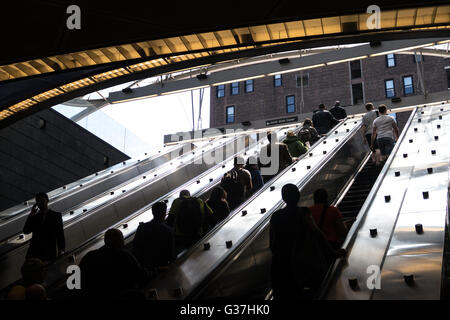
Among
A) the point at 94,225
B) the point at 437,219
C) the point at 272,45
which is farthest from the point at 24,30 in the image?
the point at 94,225

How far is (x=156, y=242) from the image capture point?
6.90m

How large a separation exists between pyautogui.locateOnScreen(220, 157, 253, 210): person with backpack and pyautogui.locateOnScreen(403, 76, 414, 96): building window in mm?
37980

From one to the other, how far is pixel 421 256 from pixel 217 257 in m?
2.83

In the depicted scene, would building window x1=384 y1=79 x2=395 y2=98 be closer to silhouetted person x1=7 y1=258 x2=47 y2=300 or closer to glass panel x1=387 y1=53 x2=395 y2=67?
glass panel x1=387 y1=53 x2=395 y2=67

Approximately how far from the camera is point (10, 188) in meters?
14.7

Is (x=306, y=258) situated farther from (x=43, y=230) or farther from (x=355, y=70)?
(x=355, y=70)

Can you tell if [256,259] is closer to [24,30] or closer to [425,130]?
[24,30]

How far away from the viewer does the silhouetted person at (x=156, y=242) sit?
6.90m

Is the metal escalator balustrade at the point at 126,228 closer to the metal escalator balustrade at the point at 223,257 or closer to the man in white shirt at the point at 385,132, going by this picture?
the metal escalator balustrade at the point at 223,257

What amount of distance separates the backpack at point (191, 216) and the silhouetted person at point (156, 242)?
129 cm

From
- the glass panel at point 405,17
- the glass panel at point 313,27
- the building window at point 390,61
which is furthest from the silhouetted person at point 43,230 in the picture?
the building window at point 390,61

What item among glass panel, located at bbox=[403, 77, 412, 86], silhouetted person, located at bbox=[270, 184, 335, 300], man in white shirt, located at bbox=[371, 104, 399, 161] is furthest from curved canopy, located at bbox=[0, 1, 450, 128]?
glass panel, located at bbox=[403, 77, 412, 86]

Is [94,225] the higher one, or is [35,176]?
[35,176]
